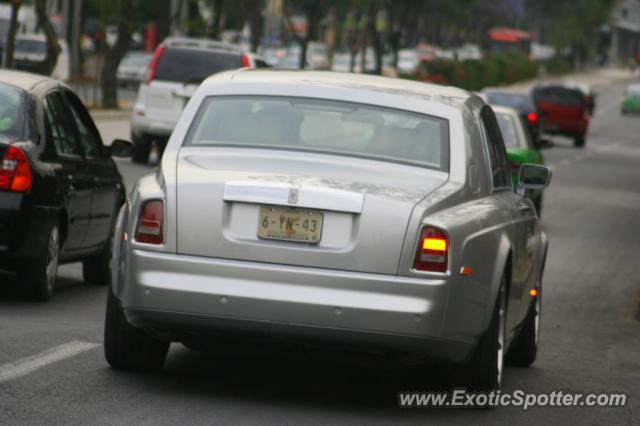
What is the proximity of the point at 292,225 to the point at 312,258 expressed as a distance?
169 mm

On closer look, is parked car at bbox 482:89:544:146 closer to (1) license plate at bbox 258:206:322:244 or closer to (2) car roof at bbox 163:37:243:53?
(2) car roof at bbox 163:37:243:53

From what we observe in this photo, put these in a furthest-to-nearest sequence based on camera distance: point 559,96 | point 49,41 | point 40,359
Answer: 1. point 559,96
2. point 49,41
3. point 40,359

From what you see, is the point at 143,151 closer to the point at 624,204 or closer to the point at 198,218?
the point at 624,204

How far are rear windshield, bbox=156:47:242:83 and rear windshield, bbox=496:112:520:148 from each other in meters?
5.77

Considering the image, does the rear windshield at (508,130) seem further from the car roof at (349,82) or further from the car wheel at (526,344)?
the car roof at (349,82)

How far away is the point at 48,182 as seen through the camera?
1059 centimetres

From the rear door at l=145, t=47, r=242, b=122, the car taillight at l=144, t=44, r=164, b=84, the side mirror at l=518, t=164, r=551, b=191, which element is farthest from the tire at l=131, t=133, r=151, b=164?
the side mirror at l=518, t=164, r=551, b=191

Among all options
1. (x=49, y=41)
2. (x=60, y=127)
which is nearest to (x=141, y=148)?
(x=49, y=41)

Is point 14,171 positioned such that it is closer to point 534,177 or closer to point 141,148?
point 534,177

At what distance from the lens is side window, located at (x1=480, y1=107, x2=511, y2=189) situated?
8805mm

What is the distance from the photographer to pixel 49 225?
420 inches

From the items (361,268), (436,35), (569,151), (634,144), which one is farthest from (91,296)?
(436,35)

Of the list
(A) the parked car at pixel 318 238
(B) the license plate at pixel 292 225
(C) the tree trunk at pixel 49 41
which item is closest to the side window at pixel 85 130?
(A) the parked car at pixel 318 238

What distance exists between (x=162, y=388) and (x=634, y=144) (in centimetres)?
5328
